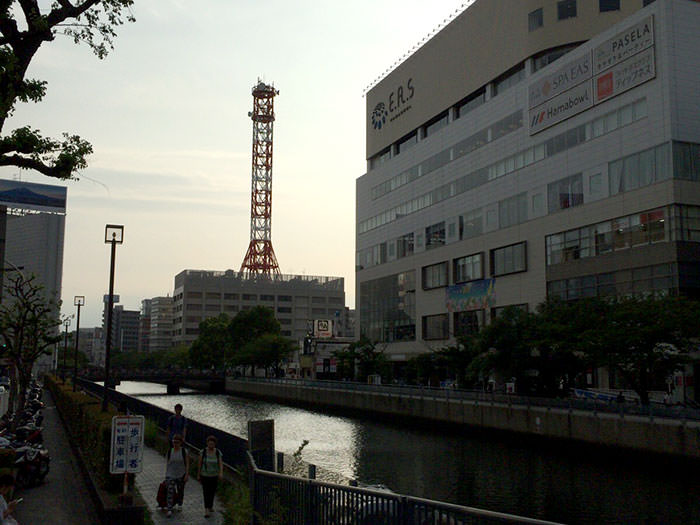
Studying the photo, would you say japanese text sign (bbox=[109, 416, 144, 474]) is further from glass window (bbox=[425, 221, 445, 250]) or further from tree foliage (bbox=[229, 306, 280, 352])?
tree foliage (bbox=[229, 306, 280, 352])

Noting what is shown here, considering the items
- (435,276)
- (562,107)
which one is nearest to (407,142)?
(435,276)

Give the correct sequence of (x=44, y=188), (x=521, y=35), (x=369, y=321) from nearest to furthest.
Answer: (x=521, y=35) → (x=369, y=321) → (x=44, y=188)

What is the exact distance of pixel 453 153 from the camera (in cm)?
7644

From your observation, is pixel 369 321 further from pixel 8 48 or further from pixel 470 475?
pixel 8 48

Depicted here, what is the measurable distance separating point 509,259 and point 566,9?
75.1 ft

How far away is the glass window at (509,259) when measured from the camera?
64.1m

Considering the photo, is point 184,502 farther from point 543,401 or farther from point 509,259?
point 509,259

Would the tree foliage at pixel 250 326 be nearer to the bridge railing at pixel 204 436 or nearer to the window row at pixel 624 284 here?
the window row at pixel 624 284

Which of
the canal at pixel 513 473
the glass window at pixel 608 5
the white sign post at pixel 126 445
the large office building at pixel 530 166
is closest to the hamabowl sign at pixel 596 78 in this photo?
the large office building at pixel 530 166

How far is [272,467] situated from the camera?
15.4 metres

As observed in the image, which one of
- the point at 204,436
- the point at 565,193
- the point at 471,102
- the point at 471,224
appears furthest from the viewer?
the point at 471,102

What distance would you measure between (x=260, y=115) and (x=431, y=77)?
99.8 meters

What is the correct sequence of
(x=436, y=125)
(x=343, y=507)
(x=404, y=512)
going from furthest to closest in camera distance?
(x=436, y=125) < (x=343, y=507) < (x=404, y=512)

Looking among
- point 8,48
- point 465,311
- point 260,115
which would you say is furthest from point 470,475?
point 260,115
